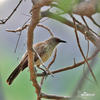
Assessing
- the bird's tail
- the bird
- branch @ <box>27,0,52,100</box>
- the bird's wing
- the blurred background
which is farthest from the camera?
the bird's wing

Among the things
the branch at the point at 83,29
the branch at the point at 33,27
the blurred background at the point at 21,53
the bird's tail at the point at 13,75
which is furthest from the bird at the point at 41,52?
the branch at the point at 83,29

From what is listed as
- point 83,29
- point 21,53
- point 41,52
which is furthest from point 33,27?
point 41,52

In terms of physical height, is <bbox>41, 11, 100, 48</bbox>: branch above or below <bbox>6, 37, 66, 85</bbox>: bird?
above

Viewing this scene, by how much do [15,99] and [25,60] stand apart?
0.90 meters

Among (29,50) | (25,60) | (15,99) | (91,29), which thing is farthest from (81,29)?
(25,60)

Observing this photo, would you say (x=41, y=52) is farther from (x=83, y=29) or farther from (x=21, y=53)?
(x=83, y=29)

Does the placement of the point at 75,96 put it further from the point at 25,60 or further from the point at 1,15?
the point at 25,60

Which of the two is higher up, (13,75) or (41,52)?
(13,75)

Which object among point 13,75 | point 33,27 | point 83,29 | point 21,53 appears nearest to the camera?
point 33,27

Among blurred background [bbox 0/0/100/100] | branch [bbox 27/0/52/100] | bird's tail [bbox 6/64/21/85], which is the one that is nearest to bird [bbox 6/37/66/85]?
bird's tail [bbox 6/64/21/85]

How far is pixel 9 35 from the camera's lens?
1640mm

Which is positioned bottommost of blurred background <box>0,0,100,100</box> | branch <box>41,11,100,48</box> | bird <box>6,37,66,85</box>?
bird <box>6,37,66,85</box>

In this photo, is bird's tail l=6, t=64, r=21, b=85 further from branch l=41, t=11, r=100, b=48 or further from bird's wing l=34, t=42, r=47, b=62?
branch l=41, t=11, r=100, b=48

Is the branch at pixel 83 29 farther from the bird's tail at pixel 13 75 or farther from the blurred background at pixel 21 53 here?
the bird's tail at pixel 13 75
